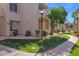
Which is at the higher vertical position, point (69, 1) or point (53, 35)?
point (69, 1)

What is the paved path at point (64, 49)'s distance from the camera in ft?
35.7

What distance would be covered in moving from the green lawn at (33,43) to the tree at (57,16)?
11.4 inches

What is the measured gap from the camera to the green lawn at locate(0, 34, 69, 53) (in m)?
10.9

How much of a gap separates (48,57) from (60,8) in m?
1.03

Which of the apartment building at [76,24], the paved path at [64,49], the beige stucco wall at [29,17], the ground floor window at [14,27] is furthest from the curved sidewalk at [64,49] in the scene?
the ground floor window at [14,27]

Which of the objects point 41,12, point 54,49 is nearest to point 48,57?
point 54,49

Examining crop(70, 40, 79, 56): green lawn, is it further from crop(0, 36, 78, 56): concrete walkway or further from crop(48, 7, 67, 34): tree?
crop(48, 7, 67, 34): tree

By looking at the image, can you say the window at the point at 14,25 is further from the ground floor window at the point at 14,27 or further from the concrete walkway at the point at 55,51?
the concrete walkway at the point at 55,51

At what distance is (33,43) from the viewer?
35.9 feet

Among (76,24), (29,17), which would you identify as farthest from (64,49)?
(29,17)

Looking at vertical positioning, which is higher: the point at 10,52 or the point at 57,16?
the point at 57,16

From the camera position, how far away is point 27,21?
11000 mm

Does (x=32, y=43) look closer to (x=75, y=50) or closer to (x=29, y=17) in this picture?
(x=29, y=17)

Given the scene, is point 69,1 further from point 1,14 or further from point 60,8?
point 1,14
